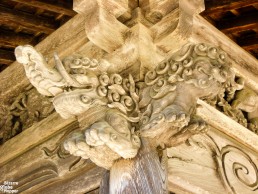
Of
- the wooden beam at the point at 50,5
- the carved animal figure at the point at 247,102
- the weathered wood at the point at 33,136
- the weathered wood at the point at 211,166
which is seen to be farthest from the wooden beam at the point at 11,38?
the carved animal figure at the point at 247,102

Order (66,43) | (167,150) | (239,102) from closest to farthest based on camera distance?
(167,150) → (66,43) → (239,102)

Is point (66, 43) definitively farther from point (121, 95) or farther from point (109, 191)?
point (109, 191)

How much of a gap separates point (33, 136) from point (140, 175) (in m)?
1.03

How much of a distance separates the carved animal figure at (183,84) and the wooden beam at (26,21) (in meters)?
0.83

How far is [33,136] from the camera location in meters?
3.17

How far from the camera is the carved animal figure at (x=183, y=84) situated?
2.35m

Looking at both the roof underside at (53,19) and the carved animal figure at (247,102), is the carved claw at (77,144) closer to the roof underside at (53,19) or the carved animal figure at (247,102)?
the roof underside at (53,19)

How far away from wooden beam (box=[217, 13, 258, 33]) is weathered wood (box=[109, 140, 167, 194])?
980mm

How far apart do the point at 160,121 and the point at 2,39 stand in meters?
1.22

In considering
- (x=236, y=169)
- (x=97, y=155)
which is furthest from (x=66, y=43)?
(x=236, y=169)

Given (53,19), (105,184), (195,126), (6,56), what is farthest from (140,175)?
(6,56)

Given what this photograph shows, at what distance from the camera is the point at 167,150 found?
2701mm

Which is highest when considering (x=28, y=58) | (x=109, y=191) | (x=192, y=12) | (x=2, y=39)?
(x=2, y=39)

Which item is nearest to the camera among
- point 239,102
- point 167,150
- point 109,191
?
point 109,191
